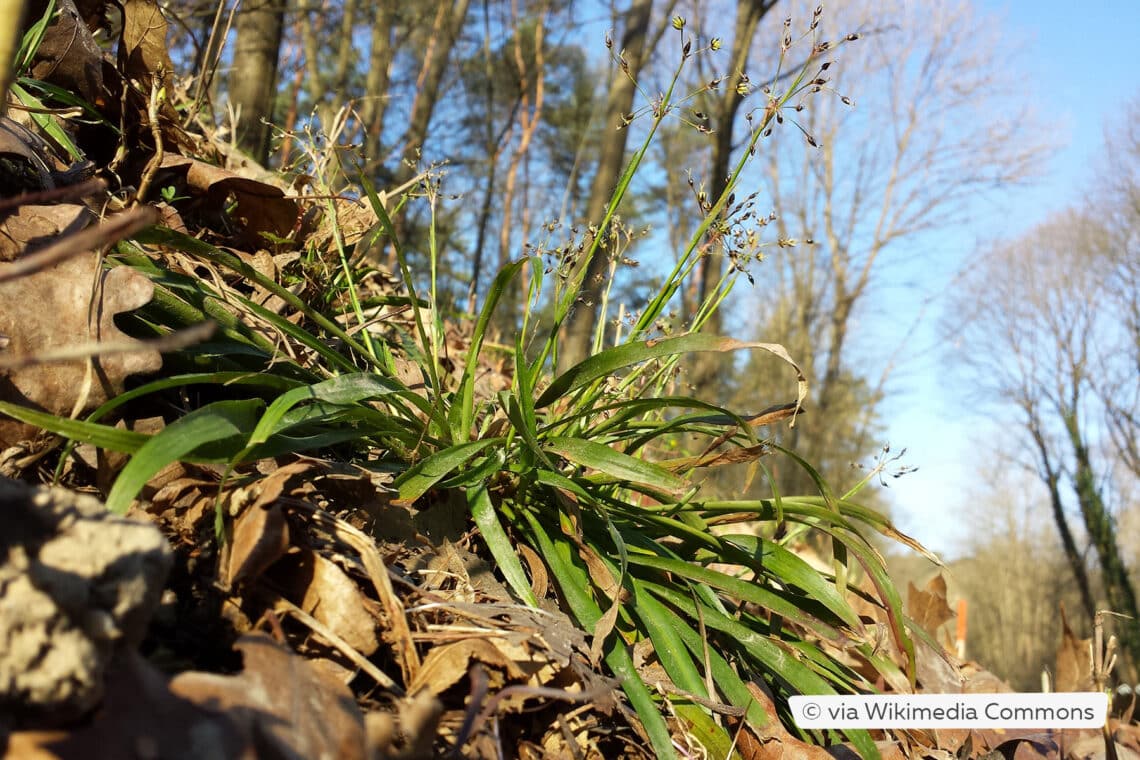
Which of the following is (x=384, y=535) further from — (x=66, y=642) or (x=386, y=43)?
(x=386, y=43)

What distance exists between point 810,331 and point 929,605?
64.1ft

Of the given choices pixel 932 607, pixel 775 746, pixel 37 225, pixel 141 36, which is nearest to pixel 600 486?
pixel 775 746

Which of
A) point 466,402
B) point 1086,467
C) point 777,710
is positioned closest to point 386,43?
point 466,402

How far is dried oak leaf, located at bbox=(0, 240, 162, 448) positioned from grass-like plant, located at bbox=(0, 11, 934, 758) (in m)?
0.07

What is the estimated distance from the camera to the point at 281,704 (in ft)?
2.07

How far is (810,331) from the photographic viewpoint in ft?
67.5

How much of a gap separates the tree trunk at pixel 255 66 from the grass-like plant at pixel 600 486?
7.15 feet

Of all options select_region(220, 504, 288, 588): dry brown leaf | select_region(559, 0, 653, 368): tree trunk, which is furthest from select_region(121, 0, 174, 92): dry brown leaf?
select_region(559, 0, 653, 368): tree trunk

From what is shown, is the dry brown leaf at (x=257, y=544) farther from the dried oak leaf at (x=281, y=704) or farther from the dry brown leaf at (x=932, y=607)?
the dry brown leaf at (x=932, y=607)

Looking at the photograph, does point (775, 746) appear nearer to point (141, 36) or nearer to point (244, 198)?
point (244, 198)

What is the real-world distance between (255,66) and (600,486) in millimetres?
2788

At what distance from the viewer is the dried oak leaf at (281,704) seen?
586 mm

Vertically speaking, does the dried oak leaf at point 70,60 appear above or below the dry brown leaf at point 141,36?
below

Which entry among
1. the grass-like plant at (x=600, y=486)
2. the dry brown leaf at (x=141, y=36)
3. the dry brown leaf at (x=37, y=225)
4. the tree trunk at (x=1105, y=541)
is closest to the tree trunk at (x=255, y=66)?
the dry brown leaf at (x=141, y=36)
